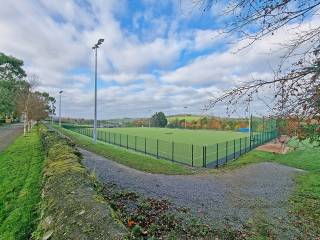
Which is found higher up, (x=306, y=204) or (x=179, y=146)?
(x=306, y=204)

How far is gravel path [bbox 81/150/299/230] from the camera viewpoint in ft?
23.3

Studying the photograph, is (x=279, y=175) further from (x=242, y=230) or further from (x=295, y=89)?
(x=295, y=89)

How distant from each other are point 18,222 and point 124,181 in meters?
4.68

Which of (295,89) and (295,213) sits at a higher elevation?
(295,89)

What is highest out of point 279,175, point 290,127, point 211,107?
point 211,107

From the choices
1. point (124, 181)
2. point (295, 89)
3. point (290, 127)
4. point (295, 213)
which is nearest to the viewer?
point (295, 89)

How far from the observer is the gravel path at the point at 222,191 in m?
7.11

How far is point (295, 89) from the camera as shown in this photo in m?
4.23

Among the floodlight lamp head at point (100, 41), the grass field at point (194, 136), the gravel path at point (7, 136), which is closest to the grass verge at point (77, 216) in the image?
the gravel path at point (7, 136)

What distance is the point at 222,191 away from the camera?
9.73 m

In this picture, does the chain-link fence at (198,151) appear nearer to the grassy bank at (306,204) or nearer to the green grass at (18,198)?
the grassy bank at (306,204)

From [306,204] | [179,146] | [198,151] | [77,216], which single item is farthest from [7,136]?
[77,216]

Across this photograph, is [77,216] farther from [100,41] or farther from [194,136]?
[194,136]

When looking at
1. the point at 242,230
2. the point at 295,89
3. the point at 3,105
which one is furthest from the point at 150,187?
the point at 3,105
